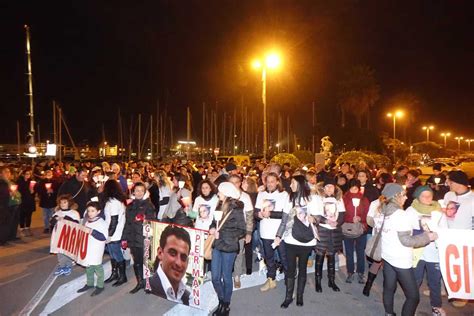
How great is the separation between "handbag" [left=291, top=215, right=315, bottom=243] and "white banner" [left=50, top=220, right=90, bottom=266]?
3478mm

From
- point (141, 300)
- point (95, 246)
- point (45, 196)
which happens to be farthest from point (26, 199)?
point (141, 300)

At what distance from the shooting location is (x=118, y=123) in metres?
61.0

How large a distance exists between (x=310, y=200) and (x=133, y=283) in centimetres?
359

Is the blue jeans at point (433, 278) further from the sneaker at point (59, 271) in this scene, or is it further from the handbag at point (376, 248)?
the sneaker at point (59, 271)

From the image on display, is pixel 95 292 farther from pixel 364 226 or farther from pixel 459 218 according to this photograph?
pixel 459 218

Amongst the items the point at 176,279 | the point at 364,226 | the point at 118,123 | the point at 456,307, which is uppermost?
the point at 118,123

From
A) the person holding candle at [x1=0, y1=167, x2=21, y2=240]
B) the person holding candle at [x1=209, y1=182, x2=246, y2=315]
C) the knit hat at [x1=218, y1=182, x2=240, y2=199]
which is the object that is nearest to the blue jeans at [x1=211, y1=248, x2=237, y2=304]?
the person holding candle at [x1=209, y1=182, x2=246, y2=315]

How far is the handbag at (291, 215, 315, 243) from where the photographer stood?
6.00 metres

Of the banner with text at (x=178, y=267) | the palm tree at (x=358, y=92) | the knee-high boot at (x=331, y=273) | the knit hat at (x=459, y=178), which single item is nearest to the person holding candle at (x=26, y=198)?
the banner with text at (x=178, y=267)

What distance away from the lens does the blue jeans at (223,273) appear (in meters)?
5.73

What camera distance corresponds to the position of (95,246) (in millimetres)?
6660

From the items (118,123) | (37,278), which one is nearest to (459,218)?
(37,278)

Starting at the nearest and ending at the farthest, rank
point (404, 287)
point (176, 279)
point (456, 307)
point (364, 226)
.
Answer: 1. point (404, 287)
2. point (176, 279)
3. point (456, 307)
4. point (364, 226)

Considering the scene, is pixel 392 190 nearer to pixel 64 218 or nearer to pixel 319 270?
pixel 319 270
